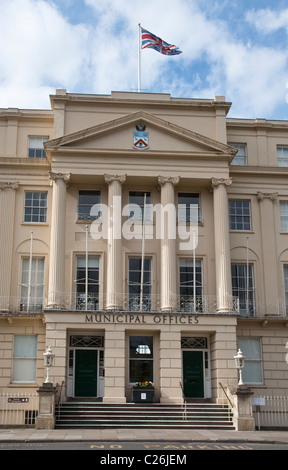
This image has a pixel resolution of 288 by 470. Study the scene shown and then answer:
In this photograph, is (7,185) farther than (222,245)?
Yes

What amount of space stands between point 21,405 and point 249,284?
12288 mm

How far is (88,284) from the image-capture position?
28422mm

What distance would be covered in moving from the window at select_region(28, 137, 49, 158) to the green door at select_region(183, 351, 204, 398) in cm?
1226

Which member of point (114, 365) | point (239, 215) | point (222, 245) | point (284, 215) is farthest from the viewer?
point (284, 215)

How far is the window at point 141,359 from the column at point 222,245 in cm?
371

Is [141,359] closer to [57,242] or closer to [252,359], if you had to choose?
[252,359]

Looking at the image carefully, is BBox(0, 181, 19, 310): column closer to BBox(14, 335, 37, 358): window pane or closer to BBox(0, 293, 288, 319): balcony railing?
BBox(0, 293, 288, 319): balcony railing

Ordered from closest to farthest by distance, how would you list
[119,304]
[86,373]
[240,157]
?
[119,304]
[86,373]
[240,157]

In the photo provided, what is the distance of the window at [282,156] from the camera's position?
1265 inches

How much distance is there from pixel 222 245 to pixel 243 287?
286 cm

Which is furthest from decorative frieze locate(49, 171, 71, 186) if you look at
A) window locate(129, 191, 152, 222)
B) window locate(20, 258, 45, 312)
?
window locate(20, 258, 45, 312)

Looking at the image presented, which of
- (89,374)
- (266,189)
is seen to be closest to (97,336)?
(89,374)

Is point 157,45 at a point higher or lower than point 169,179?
higher

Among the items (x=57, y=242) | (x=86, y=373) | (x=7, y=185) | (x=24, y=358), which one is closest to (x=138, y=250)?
(x=57, y=242)
